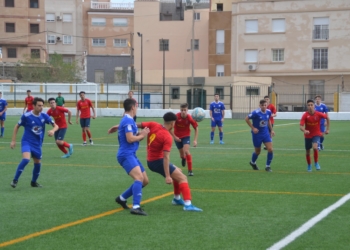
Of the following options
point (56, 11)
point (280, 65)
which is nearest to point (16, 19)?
point (56, 11)

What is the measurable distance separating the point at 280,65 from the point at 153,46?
16837 millimetres

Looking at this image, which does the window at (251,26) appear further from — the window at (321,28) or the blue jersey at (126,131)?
the blue jersey at (126,131)

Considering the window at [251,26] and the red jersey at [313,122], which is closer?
the red jersey at [313,122]

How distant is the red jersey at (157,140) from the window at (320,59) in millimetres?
54878

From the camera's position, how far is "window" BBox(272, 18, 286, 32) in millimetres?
63750

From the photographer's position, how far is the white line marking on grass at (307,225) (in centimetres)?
830

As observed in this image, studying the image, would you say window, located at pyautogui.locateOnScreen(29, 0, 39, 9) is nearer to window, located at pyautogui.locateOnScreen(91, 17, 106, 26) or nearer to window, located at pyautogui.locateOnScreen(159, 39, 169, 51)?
window, located at pyautogui.locateOnScreen(91, 17, 106, 26)

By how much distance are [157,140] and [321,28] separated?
180ft

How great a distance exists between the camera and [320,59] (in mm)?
63500

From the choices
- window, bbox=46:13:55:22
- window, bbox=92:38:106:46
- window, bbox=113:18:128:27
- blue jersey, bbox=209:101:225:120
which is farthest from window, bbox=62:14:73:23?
blue jersey, bbox=209:101:225:120

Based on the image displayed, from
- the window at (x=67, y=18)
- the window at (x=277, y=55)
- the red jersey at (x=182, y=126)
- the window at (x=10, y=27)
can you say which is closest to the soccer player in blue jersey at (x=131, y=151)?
the red jersey at (x=182, y=126)

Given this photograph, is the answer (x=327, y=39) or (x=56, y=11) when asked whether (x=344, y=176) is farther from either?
(x=56, y=11)

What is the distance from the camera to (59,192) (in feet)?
42.7

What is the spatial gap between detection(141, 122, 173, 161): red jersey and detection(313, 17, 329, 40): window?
54.7m
